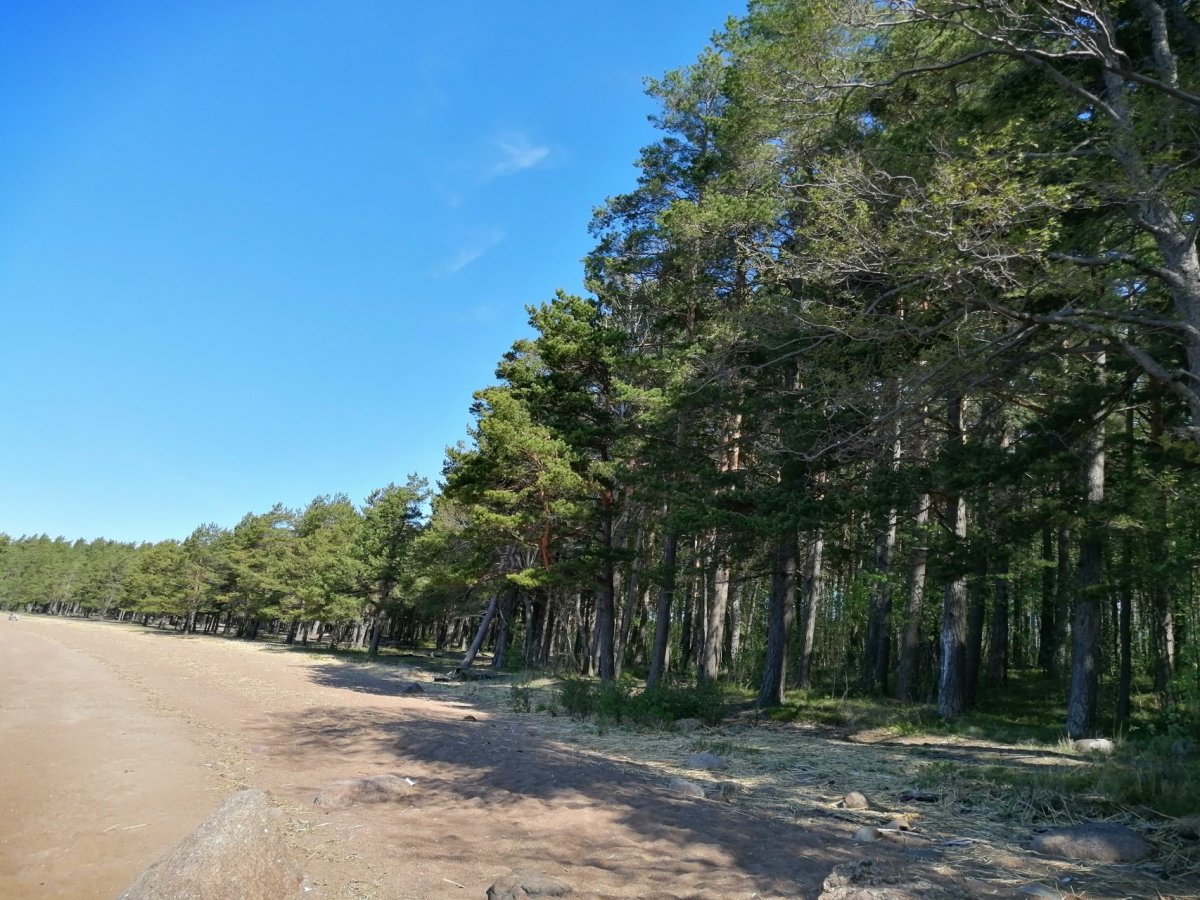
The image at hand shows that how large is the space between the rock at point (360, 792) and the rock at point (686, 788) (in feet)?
9.73

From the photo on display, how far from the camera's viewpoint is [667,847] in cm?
565

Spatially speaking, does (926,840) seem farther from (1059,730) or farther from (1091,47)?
(1059,730)

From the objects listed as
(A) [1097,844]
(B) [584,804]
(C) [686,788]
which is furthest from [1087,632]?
(B) [584,804]

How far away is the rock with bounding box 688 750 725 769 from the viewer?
995cm

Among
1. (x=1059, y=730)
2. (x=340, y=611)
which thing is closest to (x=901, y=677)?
(x=1059, y=730)

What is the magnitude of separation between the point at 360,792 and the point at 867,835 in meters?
4.95

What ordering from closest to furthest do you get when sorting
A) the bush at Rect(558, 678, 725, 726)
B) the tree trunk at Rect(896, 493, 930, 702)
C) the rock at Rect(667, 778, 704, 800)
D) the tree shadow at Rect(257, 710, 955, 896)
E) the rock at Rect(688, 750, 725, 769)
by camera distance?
1. the tree shadow at Rect(257, 710, 955, 896)
2. the rock at Rect(667, 778, 704, 800)
3. the rock at Rect(688, 750, 725, 769)
4. the bush at Rect(558, 678, 725, 726)
5. the tree trunk at Rect(896, 493, 930, 702)

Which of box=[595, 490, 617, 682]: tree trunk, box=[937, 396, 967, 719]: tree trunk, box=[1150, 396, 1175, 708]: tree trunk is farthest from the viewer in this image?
box=[595, 490, 617, 682]: tree trunk

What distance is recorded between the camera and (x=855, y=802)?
24.5 ft

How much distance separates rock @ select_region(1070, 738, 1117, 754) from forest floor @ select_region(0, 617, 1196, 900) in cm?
44

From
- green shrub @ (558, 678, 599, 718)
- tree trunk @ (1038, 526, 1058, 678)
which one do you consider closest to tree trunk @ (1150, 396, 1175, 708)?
tree trunk @ (1038, 526, 1058, 678)

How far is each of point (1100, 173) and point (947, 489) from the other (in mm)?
5309

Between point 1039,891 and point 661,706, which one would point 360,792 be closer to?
point 1039,891

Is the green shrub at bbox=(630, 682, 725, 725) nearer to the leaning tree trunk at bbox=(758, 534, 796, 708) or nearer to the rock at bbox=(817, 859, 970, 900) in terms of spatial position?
the leaning tree trunk at bbox=(758, 534, 796, 708)
